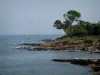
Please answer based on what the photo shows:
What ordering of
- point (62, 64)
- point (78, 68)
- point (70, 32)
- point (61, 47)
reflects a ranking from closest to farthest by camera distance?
point (78, 68)
point (62, 64)
point (61, 47)
point (70, 32)

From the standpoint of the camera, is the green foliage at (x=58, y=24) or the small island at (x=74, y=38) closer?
the small island at (x=74, y=38)

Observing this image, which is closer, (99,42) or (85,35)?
(99,42)

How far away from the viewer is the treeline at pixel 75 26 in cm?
10525

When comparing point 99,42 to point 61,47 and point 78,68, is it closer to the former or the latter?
point 61,47

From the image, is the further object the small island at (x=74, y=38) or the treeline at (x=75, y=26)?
the treeline at (x=75, y=26)

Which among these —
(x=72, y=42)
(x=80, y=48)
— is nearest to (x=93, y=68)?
(x=80, y=48)

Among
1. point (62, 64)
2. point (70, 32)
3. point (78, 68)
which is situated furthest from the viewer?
point (70, 32)

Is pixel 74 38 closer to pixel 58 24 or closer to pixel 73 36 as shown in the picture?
pixel 73 36

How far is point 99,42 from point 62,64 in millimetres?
29889

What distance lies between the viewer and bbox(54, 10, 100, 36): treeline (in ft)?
345

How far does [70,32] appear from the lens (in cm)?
Answer: 10912

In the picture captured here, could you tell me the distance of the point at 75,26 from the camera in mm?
114125

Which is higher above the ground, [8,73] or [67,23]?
[67,23]

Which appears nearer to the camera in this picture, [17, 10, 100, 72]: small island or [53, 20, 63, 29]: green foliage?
[17, 10, 100, 72]: small island
